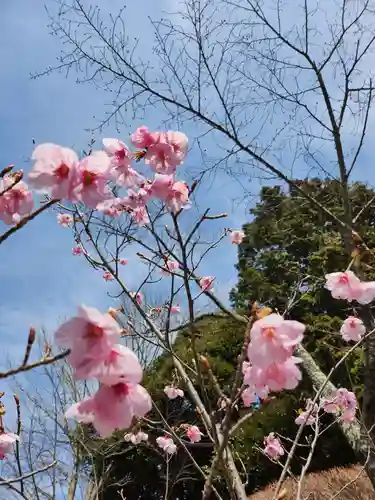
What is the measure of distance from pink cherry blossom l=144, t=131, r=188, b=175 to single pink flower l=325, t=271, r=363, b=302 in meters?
0.84

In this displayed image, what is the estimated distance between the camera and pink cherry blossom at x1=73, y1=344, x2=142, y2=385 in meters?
0.89

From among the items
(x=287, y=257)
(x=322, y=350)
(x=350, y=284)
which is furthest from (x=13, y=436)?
(x=287, y=257)

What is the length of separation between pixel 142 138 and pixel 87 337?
4.48 feet

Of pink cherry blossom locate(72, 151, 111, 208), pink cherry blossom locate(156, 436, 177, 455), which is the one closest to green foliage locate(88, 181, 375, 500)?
pink cherry blossom locate(156, 436, 177, 455)

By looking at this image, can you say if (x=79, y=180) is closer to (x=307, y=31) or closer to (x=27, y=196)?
(x=27, y=196)

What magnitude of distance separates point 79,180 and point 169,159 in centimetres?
90

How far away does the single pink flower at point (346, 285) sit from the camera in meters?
2.14

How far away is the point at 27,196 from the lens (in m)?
1.50

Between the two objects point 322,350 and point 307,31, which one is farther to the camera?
point 322,350

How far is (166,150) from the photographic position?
82.8 inches

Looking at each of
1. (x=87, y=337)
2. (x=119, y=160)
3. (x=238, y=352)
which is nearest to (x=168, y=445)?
(x=119, y=160)

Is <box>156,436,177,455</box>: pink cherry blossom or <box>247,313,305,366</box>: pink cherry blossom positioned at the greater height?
<box>156,436,177,455</box>: pink cherry blossom

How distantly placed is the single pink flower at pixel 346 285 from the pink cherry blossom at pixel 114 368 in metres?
1.47

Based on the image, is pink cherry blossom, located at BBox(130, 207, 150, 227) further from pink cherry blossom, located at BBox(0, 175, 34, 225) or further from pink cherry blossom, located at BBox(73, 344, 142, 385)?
pink cherry blossom, located at BBox(73, 344, 142, 385)
